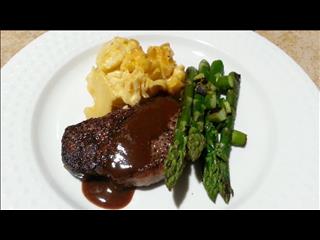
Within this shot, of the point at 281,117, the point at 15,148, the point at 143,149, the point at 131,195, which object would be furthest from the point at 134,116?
the point at 281,117

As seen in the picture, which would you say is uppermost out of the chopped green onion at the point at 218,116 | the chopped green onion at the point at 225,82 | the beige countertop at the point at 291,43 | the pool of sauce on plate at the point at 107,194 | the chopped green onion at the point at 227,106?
the beige countertop at the point at 291,43

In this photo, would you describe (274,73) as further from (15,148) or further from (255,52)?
(15,148)

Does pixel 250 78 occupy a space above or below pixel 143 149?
above

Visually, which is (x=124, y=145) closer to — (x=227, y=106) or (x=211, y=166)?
(x=211, y=166)

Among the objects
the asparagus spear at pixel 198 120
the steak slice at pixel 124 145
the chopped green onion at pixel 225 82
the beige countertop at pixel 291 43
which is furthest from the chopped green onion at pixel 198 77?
the beige countertop at pixel 291 43

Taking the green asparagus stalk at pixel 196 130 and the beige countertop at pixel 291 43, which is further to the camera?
the beige countertop at pixel 291 43

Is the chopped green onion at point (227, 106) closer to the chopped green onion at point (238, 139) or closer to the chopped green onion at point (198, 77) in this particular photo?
the chopped green onion at point (238, 139)

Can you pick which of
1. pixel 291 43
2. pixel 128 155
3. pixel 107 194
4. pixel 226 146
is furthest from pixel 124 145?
pixel 291 43
